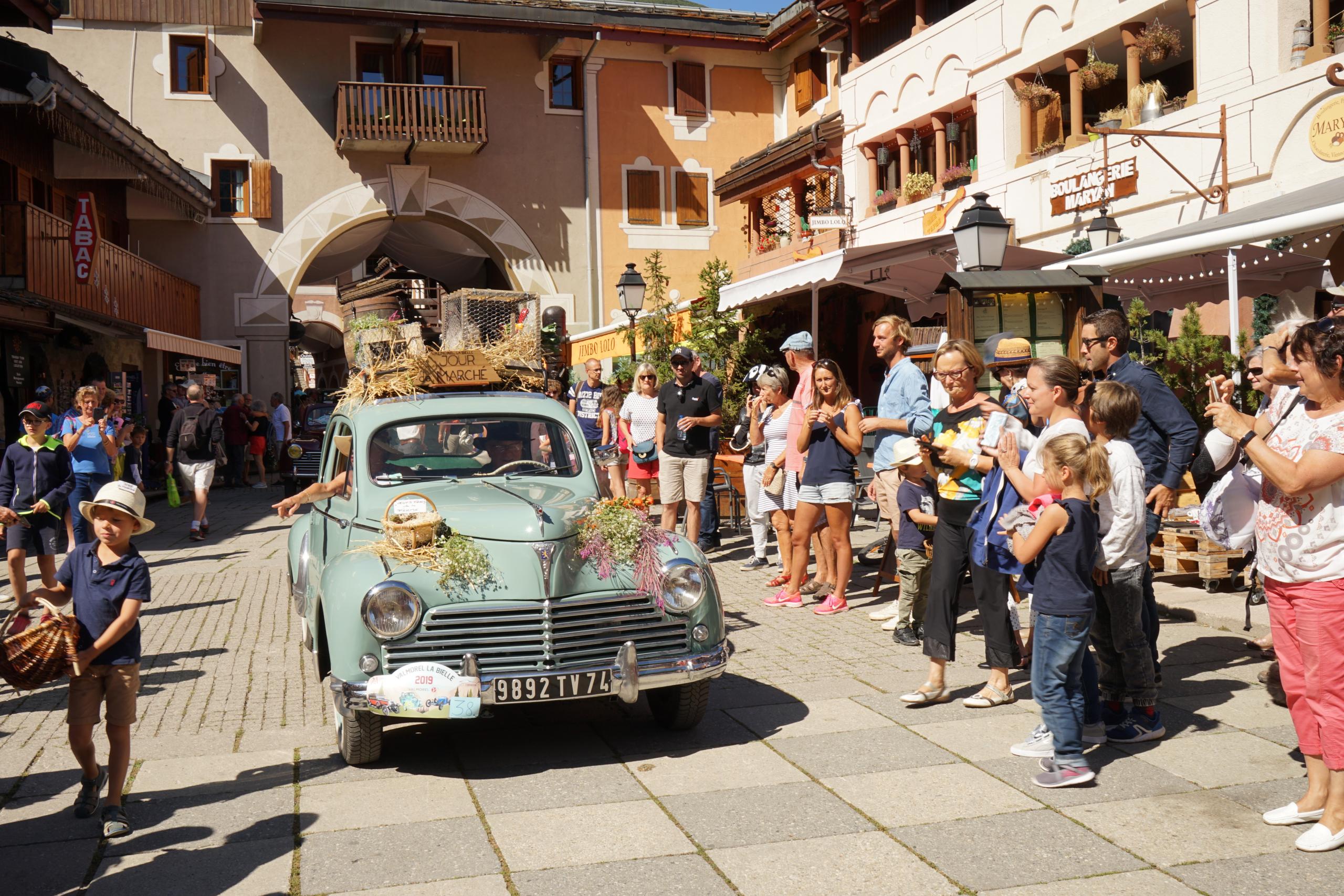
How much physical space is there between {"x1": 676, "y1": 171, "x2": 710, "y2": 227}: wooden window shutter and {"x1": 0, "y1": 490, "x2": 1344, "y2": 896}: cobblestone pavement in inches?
1038

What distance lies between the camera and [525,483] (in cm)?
636

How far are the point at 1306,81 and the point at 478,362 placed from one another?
448 inches

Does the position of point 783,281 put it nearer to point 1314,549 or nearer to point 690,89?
point 1314,549

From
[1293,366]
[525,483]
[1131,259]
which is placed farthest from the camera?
[1131,259]

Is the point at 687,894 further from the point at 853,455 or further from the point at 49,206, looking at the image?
the point at 49,206

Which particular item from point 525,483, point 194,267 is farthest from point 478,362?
point 194,267

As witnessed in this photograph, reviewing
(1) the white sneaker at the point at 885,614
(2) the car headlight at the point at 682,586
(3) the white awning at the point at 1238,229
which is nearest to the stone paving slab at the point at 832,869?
(2) the car headlight at the point at 682,586

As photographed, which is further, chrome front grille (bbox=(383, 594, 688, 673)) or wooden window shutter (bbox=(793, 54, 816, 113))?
wooden window shutter (bbox=(793, 54, 816, 113))

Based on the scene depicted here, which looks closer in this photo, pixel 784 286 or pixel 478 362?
pixel 478 362

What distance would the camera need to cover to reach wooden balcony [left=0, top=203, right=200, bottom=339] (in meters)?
17.5

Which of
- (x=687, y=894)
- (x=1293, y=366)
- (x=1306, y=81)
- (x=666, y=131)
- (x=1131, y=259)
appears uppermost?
(x=666, y=131)

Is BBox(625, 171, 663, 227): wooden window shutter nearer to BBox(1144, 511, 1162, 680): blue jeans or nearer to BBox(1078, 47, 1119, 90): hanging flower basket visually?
BBox(1078, 47, 1119, 90): hanging flower basket

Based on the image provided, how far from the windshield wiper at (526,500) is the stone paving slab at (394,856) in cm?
143

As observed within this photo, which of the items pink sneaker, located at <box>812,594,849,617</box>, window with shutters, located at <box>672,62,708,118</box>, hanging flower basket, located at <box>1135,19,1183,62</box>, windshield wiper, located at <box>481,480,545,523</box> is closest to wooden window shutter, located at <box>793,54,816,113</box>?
window with shutters, located at <box>672,62,708,118</box>
